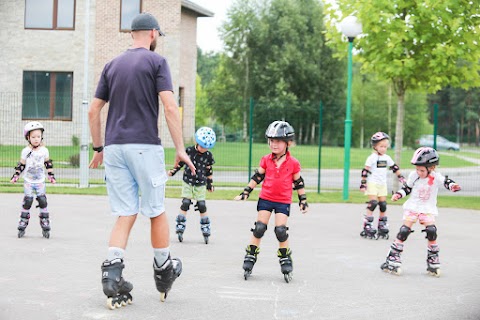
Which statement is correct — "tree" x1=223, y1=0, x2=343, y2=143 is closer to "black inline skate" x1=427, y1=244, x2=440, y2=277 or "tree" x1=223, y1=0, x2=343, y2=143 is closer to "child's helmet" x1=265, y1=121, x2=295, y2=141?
"black inline skate" x1=427, y1=244, x2=440, y2=277

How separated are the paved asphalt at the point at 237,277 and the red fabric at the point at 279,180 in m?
0.82

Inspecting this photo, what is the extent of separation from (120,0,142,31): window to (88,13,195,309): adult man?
2714 cm

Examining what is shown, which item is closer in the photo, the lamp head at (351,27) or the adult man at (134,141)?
the adult man at (134,141)

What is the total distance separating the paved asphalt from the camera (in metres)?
5.93

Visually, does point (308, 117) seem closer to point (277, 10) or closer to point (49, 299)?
point (49, 299)

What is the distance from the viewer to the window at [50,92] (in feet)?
100

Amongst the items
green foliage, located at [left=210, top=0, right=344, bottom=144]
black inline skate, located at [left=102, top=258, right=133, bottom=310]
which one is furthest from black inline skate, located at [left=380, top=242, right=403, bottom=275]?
green foliage, located at [left=210, top=0, right=344, bottom=144]

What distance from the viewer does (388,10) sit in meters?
17.3

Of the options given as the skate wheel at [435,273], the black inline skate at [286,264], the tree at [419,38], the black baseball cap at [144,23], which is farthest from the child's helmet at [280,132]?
the tree at [419,38]

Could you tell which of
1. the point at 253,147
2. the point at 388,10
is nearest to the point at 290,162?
the point at 388,10

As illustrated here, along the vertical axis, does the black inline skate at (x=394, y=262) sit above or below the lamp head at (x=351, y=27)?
below

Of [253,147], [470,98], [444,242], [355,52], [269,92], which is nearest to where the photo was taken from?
[444,242]

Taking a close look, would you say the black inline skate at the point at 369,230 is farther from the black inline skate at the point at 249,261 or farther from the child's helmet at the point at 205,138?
the black inline skate at the point at 249,261

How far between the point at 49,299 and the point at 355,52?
13.8 meters
